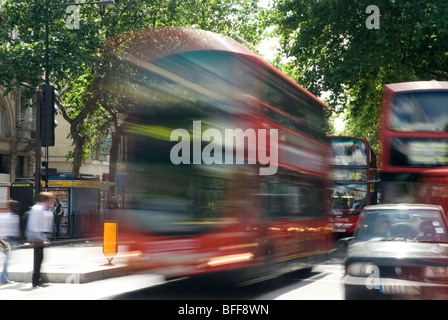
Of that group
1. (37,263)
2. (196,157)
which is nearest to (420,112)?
(196,157)

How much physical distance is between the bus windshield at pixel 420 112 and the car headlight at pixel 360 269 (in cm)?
839

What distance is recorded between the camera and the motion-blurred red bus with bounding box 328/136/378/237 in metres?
23.2

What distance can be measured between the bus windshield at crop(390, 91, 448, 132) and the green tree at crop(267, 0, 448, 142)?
7199mm

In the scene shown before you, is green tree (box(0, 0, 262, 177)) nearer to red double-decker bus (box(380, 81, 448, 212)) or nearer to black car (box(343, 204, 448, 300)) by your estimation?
red double-decker bus (box(380, 81, 448, 212))

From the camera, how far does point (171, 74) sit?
9320 millimetres

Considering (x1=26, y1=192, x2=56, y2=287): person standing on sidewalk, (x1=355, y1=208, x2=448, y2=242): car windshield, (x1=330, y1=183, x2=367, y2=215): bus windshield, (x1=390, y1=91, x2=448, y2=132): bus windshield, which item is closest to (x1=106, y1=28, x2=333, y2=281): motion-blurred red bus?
(x1=355, y1=208, x2=448, y2=242): car windshield

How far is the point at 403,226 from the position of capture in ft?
28.9

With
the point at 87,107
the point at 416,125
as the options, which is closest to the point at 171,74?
the point at 416,125

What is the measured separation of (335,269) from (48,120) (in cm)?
698

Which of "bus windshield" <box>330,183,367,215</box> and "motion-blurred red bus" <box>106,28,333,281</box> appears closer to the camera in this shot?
"motion-blurred red bus" <box>106,28,333,281</box>

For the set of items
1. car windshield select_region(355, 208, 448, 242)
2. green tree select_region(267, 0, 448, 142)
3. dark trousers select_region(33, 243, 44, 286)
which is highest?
green tree select_region(267, 0, 448, 142)

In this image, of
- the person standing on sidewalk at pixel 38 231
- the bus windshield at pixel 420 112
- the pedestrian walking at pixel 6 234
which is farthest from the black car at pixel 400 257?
the bus windshield at pixel 420 112

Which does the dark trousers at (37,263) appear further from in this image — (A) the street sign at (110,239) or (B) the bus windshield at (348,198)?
(B) the bus windshield at (348,198)

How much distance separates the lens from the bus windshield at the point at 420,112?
15609mm
